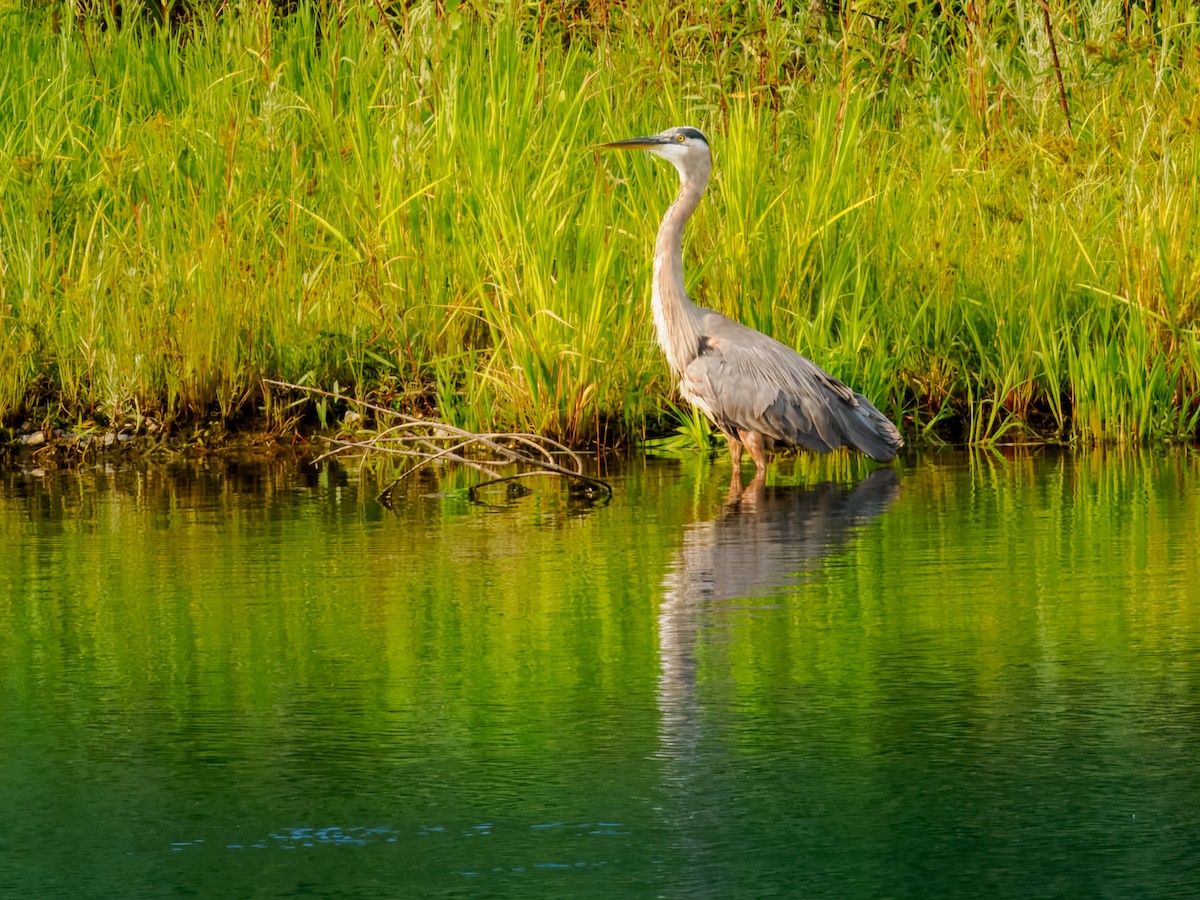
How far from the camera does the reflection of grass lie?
8.09 meters

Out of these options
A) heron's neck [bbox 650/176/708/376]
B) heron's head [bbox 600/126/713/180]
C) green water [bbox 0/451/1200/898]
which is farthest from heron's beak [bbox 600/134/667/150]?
green water [bbox 0/451/1200/898]

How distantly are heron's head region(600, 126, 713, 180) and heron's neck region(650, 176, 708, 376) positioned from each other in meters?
0.27

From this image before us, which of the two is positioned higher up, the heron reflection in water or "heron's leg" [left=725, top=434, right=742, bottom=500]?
"heron's leg" [left=725, top=434, right=742, bottom=500]

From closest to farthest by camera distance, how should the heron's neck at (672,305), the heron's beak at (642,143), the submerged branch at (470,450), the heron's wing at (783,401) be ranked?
the submerged branch at (470,450) → the heron's wing at (783,401) → the heron's neck at (672,305) → the heron's beak at (642,143)

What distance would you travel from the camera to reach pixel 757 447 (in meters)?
7.55

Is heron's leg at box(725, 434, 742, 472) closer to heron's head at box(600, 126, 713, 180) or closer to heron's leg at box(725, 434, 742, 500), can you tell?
heron's leg at box(725, 434, 742, 500)

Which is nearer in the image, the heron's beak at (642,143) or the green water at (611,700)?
the green water at (611,700)

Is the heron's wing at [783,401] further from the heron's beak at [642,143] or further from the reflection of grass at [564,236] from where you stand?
the heron's beak at [642,143]

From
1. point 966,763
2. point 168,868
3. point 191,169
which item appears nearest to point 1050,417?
point 191,169

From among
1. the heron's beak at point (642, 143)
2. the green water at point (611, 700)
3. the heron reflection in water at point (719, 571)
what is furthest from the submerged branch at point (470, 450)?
the heron's beak at point (642, 143)

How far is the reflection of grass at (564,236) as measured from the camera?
8.09 metres

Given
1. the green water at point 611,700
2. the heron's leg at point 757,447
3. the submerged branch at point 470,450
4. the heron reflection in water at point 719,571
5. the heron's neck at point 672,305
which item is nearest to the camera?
the green water at point 611,700

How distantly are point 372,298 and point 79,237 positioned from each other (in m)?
1.56

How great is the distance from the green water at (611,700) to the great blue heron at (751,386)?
0.80m
